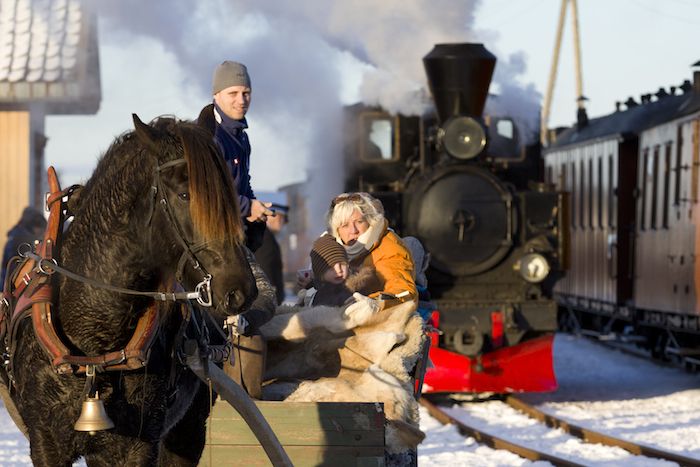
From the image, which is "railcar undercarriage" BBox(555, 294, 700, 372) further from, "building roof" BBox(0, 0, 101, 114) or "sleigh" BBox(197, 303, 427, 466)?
"sleigh" BBox(197, 303, 427, 466)

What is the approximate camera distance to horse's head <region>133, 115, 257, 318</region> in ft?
13.8

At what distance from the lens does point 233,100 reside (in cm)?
563

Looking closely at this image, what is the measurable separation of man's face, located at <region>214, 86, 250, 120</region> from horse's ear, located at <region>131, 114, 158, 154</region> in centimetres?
119

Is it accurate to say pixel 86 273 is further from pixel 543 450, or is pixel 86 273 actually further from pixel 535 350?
pixel 535 350

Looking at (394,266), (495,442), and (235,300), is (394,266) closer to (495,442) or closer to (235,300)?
(235,300)

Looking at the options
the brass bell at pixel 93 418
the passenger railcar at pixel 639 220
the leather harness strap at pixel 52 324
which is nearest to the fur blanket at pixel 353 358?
the leather harness strap at pixel 52 324

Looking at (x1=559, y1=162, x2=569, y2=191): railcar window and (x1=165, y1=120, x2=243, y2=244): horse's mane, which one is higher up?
(x1=559, y1=162, x2=569, y2=191): railcar window

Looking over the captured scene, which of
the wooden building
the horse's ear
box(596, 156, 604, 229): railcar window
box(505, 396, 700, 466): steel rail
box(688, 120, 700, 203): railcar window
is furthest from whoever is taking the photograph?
box(596, 156, 604, 229): railcar window

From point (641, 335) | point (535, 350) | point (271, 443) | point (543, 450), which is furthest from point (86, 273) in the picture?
point (641, 335)

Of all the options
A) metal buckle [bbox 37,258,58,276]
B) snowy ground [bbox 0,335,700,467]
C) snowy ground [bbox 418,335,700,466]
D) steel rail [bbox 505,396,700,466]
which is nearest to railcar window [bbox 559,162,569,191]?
snowy ground [bbox 0,335,700,467]

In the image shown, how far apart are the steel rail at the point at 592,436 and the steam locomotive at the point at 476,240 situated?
460 mm

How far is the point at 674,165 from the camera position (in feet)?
54.1

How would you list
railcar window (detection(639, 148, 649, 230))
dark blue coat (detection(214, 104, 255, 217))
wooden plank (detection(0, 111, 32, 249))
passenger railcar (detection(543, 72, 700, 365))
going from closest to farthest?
dark blue coat (detection(214, 104, 255, 217)) < passenger railcar (detection(543, 72, 700, 365)) < wooden plank (detection(0, 111, 32, 249)) < railcar window (detection(639, 148, 649, 230))

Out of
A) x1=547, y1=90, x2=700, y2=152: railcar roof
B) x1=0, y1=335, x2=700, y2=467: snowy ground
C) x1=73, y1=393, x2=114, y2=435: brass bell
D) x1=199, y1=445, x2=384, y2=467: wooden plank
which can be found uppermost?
x1=547, y1=90, x2=700, y2=152: railcar roof
